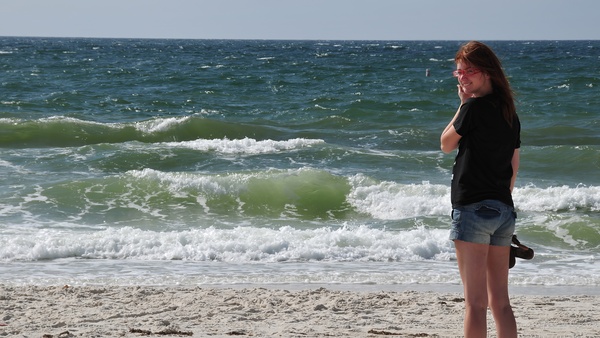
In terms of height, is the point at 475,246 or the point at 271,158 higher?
the point at 475,246

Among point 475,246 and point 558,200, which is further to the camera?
point 558,200

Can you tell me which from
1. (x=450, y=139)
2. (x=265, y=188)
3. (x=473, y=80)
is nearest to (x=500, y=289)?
(x=450, y=139)

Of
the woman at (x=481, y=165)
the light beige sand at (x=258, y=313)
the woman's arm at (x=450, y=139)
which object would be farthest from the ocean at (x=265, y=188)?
the woman's arm at (x=450, y=139)

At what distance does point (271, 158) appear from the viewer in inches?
684

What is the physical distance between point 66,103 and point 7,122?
563 centimetres

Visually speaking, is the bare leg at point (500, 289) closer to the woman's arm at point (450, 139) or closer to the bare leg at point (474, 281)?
the bare leg at point (474, 281)

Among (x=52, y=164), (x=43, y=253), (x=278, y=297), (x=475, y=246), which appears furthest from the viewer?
(x=52, y=164)

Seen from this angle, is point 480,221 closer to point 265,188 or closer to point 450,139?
point 450,139

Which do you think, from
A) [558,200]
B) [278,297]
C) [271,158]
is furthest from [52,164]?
[278,297]

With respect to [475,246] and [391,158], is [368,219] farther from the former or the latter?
[475,246]

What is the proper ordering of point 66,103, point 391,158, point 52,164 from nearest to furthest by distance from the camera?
point 52,164 → point 391,158 → point 66,103

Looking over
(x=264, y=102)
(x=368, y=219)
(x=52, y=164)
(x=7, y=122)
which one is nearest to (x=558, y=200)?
(x=368, y=219)

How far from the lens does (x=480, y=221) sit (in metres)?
3.88

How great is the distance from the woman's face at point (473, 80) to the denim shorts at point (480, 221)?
0.50 meters
